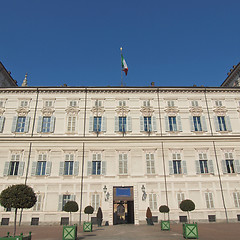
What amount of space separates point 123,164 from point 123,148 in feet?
5.91

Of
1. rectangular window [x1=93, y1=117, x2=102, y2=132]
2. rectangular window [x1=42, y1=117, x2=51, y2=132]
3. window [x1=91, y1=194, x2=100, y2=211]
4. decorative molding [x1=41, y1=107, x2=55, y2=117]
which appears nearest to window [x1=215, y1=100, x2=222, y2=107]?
rectangular window [x1=93, y1=117, x2=102, y2=132]

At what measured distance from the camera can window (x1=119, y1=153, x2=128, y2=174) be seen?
78.7 feet

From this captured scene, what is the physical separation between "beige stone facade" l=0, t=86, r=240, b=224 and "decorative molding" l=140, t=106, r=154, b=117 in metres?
0.11

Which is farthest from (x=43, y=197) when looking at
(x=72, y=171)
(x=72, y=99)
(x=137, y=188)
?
(x=72, y=99)

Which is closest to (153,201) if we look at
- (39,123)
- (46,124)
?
(46,124)

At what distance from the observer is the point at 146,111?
1044 inches

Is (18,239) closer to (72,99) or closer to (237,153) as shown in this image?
(72,99)

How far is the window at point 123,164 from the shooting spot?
24.0 m

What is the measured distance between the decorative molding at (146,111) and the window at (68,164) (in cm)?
979

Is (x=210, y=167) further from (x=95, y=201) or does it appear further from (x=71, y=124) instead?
(x=71, y=124)

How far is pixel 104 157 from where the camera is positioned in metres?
24.4

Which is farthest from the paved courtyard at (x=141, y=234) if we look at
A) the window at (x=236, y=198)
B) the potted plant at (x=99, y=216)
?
the window at (x=236, y=198)

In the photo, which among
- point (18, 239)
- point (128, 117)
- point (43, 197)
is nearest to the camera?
point (18, 239)

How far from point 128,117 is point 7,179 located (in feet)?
49.2
